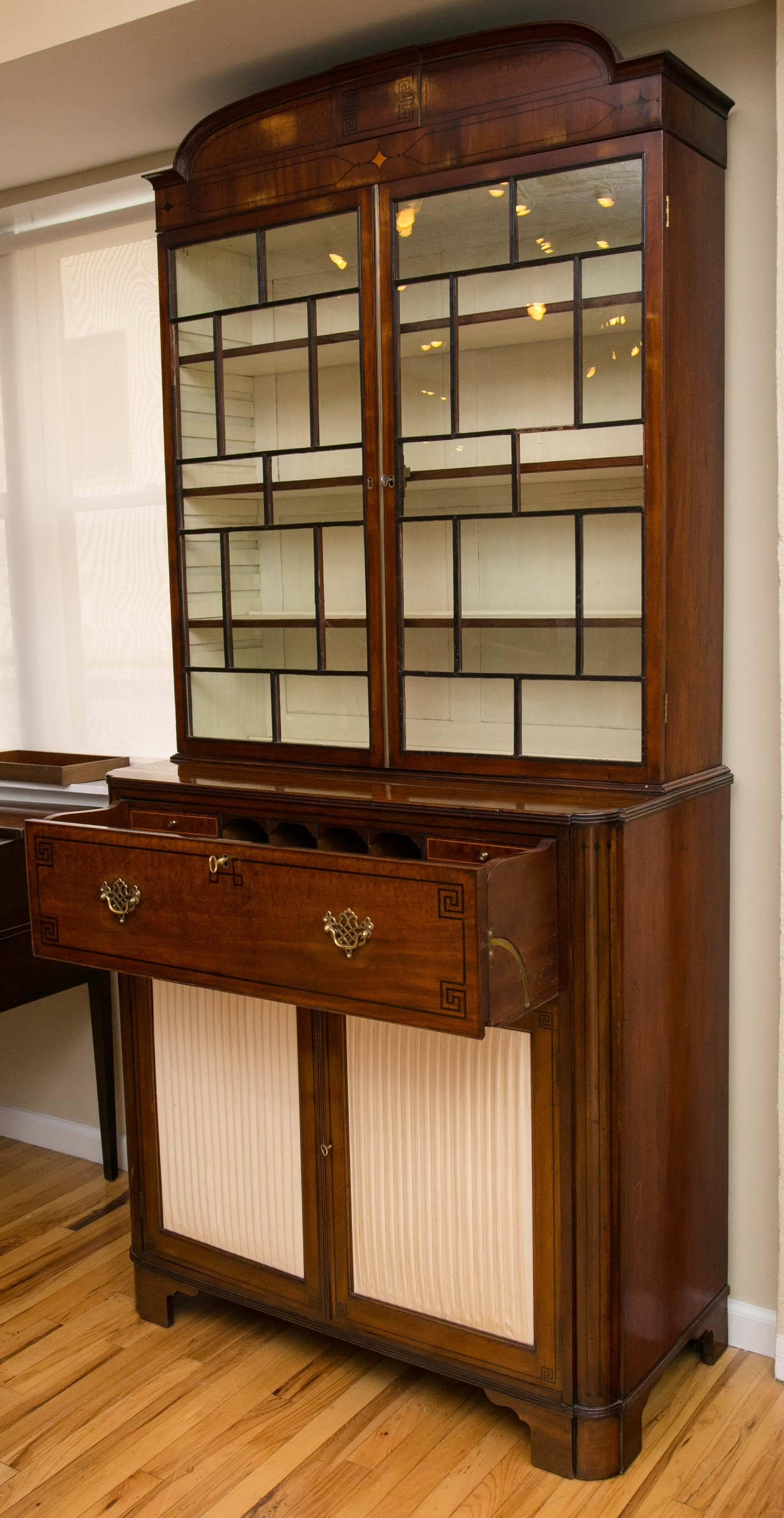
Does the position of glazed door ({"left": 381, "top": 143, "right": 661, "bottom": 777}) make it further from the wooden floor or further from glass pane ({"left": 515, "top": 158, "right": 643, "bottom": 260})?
the wooden floor

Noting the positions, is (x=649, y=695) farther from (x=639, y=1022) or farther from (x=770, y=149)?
(x=770, y=149)

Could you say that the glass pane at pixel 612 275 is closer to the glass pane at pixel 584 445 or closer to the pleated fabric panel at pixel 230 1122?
the glass pane at pixel 584 445

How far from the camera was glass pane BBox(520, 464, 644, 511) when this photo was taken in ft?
6.79

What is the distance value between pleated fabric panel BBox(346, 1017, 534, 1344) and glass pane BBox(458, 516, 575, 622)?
0.70 meters

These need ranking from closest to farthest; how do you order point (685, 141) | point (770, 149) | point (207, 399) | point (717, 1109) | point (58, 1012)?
point (685, 141)
point (770, 149)
point (717, 1109)
point (207, 399)
point (58, 1012)

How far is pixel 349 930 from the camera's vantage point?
1909mm

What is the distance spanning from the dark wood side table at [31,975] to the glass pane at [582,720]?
114 centimetres

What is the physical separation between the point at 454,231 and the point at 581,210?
9.0 inches

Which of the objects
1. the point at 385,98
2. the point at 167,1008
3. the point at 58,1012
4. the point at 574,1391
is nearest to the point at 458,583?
the point at 385,98

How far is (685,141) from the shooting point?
2.05 metres

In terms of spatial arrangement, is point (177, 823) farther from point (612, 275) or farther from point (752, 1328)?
point (752, 1328)

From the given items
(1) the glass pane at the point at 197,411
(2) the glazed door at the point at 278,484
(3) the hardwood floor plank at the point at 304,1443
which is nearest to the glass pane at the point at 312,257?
(2) the glazed door at the point at 278,484

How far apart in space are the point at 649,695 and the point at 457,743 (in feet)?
1.24

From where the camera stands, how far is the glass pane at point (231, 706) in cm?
256
